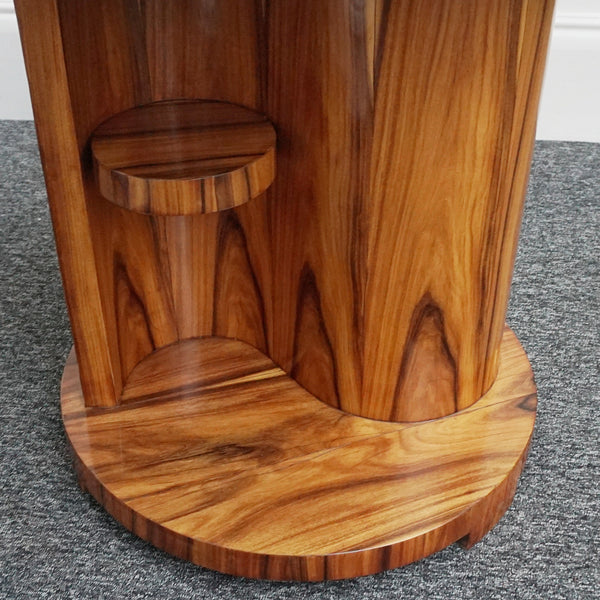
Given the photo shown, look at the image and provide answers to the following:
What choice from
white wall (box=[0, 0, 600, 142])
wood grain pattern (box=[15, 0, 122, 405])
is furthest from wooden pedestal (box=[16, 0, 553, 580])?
white wall (box=[0, 0, 600, 142])

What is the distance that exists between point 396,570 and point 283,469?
155 millimetres

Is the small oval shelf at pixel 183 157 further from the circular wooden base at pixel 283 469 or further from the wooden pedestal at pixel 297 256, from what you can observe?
the circular wooden base at pixel 283 469

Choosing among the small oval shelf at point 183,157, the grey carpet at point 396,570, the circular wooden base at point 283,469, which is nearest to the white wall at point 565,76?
the grey carpet at point 396,570

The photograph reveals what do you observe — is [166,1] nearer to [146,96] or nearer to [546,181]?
[146,96]

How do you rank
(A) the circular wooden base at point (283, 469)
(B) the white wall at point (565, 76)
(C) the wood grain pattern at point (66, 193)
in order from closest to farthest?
(C) the wood grain pattern at point (66, 193) → (A) the circular wooden base at point (283, 469) → (B) the white wall at point (565, 76)

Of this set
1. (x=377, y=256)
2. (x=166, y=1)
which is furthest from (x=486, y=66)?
(x=166, y=1)

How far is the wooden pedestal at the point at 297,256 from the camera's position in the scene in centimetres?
82

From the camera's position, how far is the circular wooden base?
89 cm

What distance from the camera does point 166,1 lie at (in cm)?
90

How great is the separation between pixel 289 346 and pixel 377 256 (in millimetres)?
196

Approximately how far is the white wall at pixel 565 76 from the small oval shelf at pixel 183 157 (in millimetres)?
940

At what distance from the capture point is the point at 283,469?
96 centimetres

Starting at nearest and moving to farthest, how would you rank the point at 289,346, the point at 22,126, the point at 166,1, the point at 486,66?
the point at 486,66
the point at 166,1
the point at 289,346
the point at 22,126

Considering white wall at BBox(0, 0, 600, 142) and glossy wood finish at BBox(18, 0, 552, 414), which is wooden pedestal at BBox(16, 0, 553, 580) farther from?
white wall at BBox(0, 0, 600, 142)
